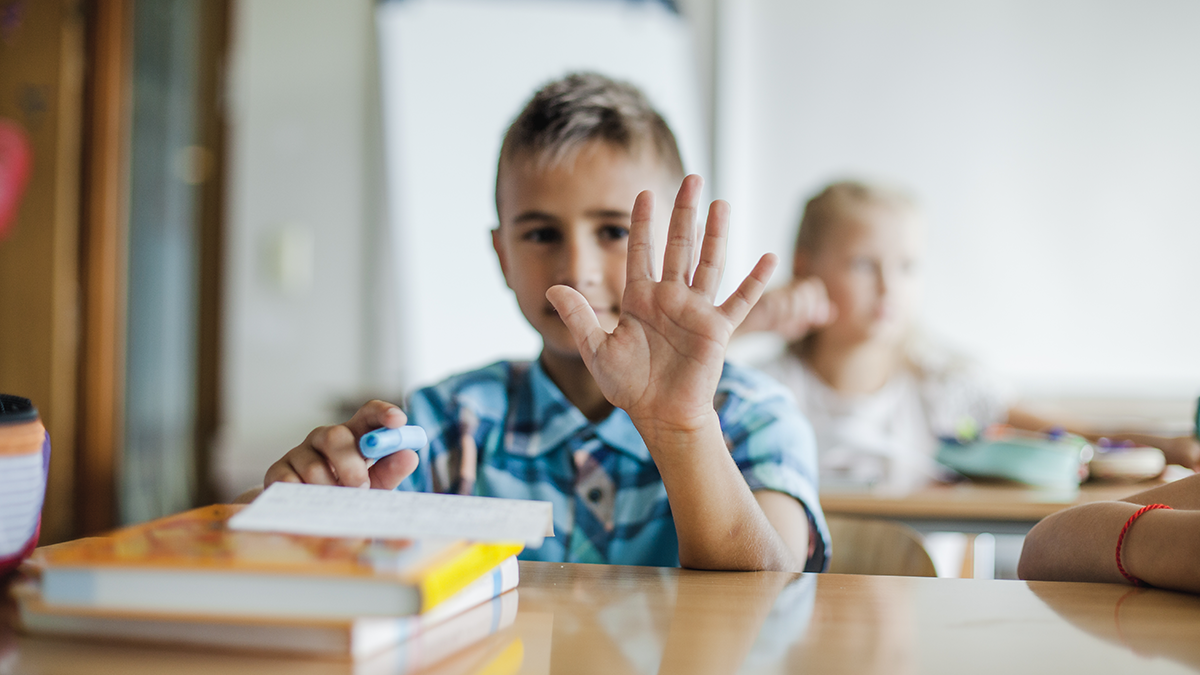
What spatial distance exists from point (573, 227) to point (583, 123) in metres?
0.13

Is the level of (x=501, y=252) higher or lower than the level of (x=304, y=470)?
higher

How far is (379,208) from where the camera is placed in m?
2.70

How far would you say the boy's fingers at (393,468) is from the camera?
2.04ft

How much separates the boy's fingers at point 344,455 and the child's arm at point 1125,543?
1.72 feet

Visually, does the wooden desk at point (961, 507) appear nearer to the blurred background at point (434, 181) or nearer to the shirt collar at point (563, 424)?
the shirt collar at point (563, 424)

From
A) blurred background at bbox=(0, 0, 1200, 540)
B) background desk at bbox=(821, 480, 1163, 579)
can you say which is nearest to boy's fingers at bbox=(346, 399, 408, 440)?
background desk at bbox=(821, 480, 1163, 579)

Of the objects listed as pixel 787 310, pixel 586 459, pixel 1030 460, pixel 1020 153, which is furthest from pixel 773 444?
pixel 1020 153

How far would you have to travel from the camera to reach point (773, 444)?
82cm

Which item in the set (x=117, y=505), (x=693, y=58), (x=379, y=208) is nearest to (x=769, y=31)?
(x=693, y=58)

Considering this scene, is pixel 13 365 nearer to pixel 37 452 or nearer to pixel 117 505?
pixel 117 505

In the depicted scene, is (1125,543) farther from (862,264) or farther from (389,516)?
(862,264)

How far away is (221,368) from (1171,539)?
108 inches

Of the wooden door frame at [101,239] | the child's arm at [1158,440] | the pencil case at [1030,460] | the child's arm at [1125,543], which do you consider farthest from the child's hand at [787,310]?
the wooden door frame at [101,239]

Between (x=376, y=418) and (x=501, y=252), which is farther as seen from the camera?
(x=501, y=252)
